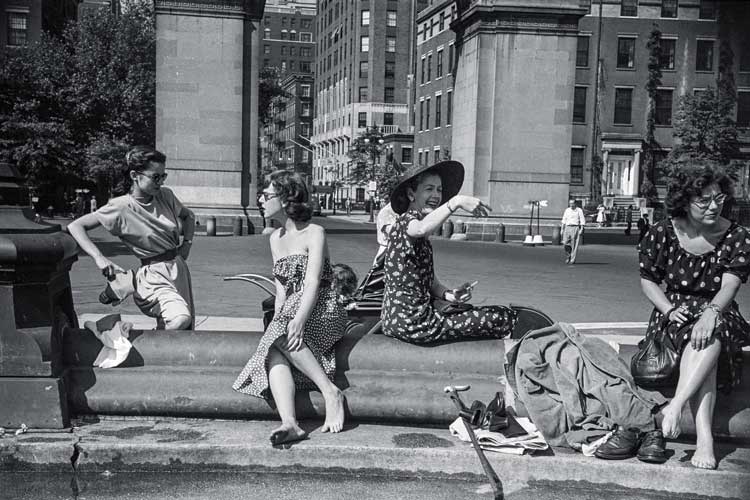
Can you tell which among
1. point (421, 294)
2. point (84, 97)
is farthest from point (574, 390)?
point (84, 97)

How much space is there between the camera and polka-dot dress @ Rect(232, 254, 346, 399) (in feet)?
16.3

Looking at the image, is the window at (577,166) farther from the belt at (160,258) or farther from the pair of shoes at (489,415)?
the pair of shoes at (489,415)

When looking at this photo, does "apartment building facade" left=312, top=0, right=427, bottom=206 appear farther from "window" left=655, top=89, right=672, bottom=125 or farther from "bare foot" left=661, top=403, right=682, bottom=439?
"bare foot" left=661, top=403, right=682, bottom=439

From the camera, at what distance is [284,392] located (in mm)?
4848

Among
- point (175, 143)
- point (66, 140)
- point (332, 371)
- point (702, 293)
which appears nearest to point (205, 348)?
point (332, 371)

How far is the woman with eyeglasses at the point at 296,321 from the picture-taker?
4.89 meters

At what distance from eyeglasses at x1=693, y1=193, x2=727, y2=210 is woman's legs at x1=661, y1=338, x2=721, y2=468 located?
84 centimetres

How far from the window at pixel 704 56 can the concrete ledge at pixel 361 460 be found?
61379 mm

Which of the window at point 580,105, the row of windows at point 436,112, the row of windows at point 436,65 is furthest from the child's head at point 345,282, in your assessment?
the window at point 580,105

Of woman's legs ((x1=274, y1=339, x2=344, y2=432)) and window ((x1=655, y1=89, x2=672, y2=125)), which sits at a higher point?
window ((x1=655, y1=89, x2=672, y2=125))

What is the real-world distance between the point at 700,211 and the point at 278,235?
107 inches

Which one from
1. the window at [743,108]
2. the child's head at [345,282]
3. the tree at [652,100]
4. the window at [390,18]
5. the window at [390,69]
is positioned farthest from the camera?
the window at [390,69]

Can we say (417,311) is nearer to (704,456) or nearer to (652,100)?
(704,456)

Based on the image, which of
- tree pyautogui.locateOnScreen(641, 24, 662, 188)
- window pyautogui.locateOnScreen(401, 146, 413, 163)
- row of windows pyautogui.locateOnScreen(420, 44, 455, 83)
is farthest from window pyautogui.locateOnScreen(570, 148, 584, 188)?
window pyautogui.locateOnScreen(401, 146, 413, 163)
